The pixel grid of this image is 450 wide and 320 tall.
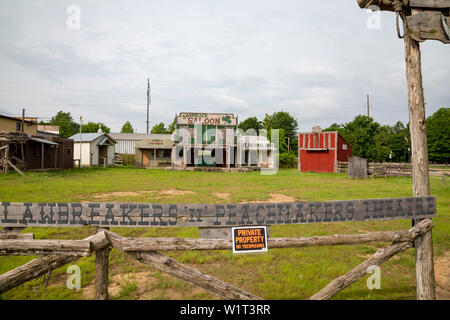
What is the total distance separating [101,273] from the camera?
3.22m

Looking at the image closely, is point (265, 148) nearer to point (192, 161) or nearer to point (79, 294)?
point (192, 161)

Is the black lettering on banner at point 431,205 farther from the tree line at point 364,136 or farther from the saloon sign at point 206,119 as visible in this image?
the tree line at point 364,136

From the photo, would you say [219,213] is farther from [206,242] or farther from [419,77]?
[419,77]

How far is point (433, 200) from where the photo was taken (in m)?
3.78

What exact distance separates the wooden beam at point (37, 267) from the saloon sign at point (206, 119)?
102ft

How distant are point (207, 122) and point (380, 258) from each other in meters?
31.1

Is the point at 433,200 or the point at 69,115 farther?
the point at 69,115

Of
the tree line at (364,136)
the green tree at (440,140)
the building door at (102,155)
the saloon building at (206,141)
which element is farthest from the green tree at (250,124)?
the building door at (102,155)

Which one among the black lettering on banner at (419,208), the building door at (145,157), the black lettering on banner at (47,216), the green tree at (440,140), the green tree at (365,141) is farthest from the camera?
the green tree at (440,140)

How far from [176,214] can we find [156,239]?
1.24ft

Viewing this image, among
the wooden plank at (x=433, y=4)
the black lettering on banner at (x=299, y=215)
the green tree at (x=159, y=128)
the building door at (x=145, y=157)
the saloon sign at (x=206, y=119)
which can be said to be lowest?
the black lettering on banner at (x=299, y=215)

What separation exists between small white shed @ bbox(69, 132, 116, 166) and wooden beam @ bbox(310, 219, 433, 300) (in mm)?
35824

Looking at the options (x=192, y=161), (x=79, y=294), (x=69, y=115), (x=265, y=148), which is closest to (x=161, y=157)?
(x=192, y=161)

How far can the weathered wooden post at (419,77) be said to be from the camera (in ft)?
12.3
